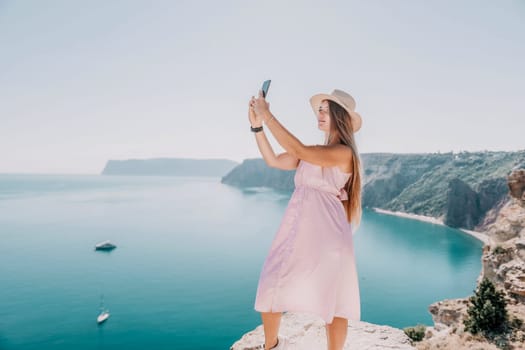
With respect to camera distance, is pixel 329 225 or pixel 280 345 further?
pixel 280 345

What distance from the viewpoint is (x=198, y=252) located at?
62.1m

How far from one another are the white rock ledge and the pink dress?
1.92 meters

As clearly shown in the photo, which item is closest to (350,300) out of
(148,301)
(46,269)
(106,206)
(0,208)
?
(148,301)

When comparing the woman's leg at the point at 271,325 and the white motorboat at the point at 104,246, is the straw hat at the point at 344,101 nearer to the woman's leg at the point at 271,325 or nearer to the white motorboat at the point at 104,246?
the woman's leg at the point at 271,325

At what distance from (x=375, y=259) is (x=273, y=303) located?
216 ft

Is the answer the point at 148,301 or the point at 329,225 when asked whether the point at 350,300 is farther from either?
the point at 148,301

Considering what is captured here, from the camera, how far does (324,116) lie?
8.29 feet

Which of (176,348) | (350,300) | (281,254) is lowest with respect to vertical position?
(176,348)

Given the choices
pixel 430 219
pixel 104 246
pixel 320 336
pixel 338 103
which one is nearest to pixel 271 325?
pixel 338 103

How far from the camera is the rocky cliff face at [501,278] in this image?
7228 millimetres

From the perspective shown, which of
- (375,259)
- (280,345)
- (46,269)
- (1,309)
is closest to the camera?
(280,345)

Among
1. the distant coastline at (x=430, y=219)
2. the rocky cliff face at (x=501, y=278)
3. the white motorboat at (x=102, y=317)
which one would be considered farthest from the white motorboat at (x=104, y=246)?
the distant coastline at (x=430, y=219)

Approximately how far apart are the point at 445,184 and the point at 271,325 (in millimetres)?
126939

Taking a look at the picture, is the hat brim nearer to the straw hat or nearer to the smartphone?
the straw hat
